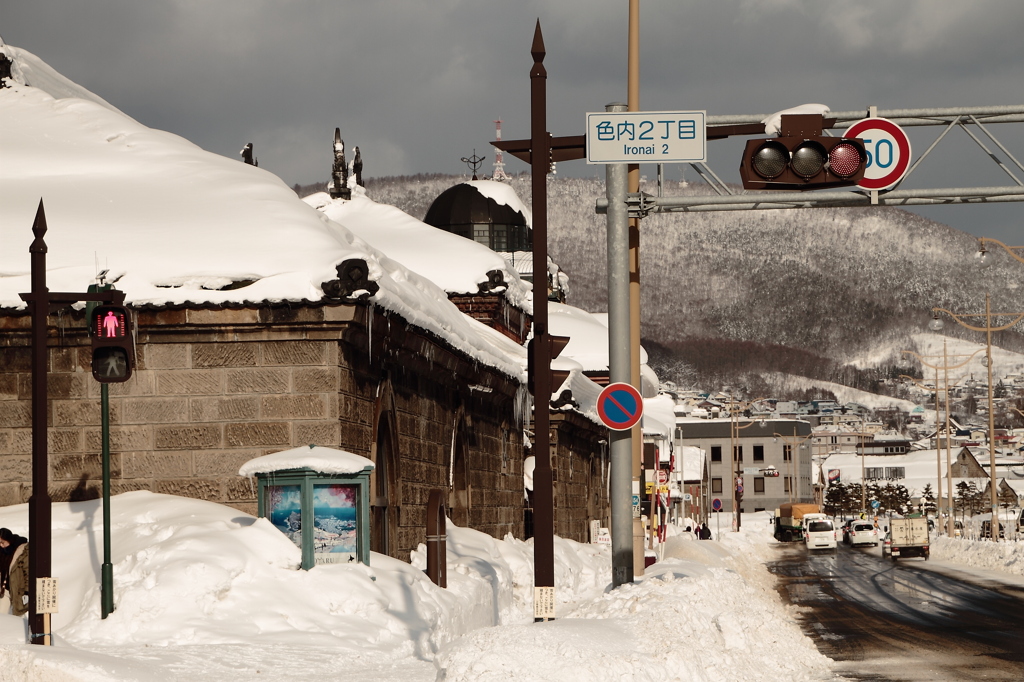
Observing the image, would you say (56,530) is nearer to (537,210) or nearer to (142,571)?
(142,571)

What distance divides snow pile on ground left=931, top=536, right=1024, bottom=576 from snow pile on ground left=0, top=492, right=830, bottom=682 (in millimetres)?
27680

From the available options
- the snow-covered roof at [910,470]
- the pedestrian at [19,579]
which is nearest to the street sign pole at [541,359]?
the pedestrian at [19,579]

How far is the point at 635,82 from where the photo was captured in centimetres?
2330

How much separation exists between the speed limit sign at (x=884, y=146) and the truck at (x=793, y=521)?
2594 inches

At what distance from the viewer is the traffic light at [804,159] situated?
15828mm

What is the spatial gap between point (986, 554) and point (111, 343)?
4127 centimetres

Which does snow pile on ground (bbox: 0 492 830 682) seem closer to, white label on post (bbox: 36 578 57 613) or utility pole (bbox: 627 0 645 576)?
white label on post (bbox: 36 578 57 613)

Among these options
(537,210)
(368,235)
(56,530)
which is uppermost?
(368,235)

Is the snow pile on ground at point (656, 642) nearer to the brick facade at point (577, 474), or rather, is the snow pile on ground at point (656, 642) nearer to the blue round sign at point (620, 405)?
the blue round sign at point (620, 405)

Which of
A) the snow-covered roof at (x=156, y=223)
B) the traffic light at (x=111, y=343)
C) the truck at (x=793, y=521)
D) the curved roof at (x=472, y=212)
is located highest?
the curved roof at (x=472, y=212)

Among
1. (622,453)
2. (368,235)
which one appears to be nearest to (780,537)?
(368,235)

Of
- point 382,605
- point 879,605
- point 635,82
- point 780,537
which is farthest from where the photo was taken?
point 780,537

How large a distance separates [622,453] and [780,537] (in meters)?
70.0

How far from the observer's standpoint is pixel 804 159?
15.8m
